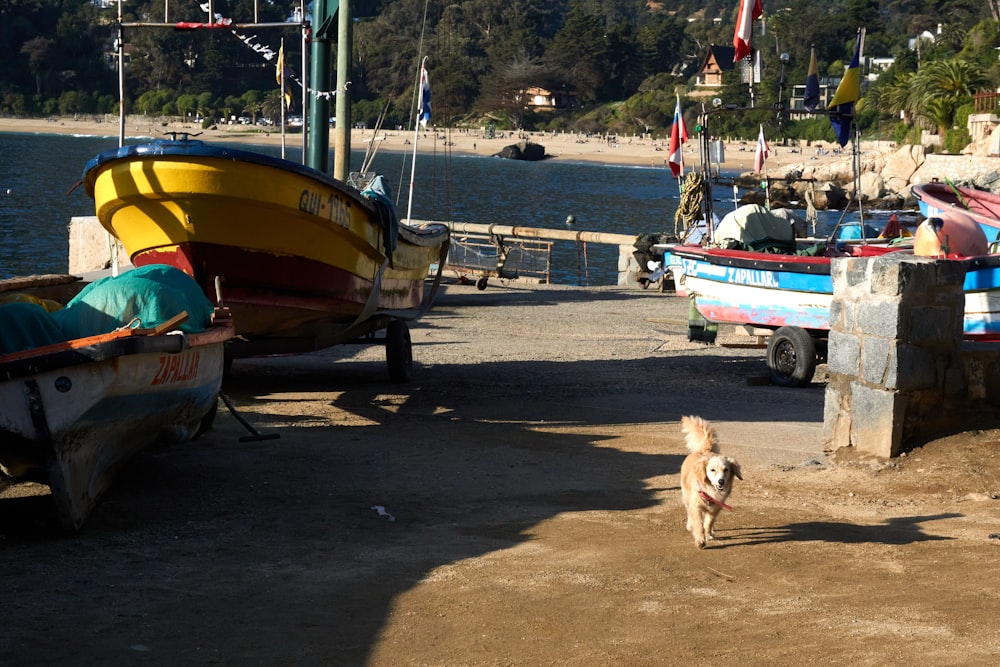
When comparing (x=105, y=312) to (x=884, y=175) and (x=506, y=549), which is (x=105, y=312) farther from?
(x=884, y=175)

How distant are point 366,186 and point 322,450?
4693 mm

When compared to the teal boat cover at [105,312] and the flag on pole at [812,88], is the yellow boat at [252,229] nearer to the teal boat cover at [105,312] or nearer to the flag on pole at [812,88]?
the teal boat cover at [105,312]

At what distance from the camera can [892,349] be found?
9023mm

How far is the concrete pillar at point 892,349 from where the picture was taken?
29.7 ft

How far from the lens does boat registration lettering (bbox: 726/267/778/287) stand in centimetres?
1454

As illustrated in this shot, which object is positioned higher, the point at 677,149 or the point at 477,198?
the point at 677,149

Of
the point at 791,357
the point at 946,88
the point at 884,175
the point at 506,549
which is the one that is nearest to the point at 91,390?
the point at 506,549

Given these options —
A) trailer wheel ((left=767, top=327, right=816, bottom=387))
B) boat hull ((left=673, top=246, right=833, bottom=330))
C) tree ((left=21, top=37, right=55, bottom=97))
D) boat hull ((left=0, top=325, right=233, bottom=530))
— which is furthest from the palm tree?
tree ((left=21, top=37, right=55, bottom=97))

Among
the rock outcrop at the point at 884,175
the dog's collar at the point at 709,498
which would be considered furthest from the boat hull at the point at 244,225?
the rock outcrop at the point at 884,175

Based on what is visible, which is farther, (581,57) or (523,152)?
(581,57)

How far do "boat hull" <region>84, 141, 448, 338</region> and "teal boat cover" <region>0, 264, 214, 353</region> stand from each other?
6.64ft

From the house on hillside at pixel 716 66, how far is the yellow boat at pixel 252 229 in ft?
408

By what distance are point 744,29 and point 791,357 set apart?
22.5 feet

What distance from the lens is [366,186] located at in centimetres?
1398
